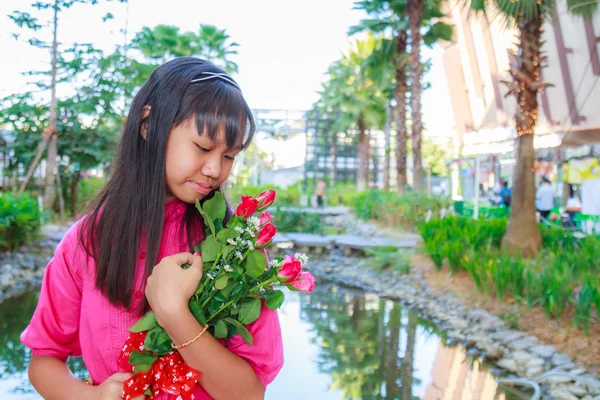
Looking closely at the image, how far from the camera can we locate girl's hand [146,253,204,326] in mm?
928

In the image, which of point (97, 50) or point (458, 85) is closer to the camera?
point (97, 50)

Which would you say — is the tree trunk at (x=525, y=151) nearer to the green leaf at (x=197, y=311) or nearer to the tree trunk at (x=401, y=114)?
the green leaf at (x=197, y=311)

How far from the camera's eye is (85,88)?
1329cm

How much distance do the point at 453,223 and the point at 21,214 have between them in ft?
22.5

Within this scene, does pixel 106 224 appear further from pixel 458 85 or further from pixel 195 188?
pixel 458 85

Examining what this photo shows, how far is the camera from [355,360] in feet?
16.7

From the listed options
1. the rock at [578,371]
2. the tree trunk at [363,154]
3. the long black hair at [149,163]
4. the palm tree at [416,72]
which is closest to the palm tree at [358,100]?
the tree trunk at [363,154]

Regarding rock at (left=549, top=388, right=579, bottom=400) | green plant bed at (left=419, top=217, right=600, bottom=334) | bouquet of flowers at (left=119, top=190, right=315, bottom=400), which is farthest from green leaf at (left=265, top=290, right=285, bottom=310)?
green plant bed at (left=419, top=217, right=600, bottom=334)

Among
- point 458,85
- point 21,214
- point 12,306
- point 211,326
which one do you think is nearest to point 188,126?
point 211,326

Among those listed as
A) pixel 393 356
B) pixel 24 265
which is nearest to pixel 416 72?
pixel 24 265

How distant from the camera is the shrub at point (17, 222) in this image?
9258mm

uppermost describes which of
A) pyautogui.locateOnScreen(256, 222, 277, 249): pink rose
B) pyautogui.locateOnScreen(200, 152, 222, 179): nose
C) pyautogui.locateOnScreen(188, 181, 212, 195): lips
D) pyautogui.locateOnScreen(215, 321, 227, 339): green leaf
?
pyautogui.locateOnScreen(200, 152, 222, 179): nose

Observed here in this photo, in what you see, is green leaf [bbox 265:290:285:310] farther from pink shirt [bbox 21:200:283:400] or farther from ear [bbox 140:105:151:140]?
ear [bbox 140:105:151:140]

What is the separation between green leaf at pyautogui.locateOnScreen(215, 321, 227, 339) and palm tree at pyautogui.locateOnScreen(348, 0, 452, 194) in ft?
48.2
